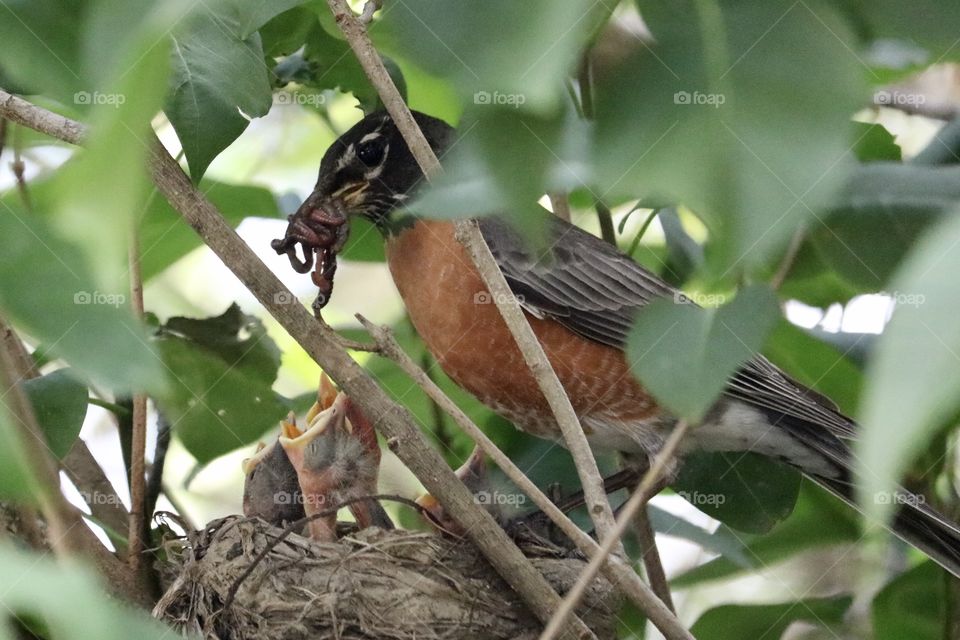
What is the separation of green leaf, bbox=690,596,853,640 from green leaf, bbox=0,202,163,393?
153 cm

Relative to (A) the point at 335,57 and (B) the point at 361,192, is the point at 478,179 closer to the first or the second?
(A) the point at 335,57

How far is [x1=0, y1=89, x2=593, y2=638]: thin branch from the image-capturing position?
1.43 meters

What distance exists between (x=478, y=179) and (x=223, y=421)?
4.91 feet

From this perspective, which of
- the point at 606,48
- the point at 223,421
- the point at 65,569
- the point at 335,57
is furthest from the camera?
the point at 223,421

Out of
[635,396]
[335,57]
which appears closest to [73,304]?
[335,57]

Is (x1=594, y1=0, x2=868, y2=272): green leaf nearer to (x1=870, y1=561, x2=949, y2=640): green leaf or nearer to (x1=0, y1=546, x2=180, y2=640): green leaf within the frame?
(x1=0, y1=546, x2=180, y2=640): green leaf

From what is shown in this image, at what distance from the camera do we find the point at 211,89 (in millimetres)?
1335

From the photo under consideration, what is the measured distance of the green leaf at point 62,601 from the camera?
538 millimetres

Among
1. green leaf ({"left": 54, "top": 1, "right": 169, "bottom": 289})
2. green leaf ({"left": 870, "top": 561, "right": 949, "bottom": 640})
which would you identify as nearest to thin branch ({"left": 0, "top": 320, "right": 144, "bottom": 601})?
green leaf ({"left": 54, "top": 1, "right": 169, "bottom": 289})

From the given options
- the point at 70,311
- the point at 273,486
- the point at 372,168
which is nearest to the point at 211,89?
the point at 70,311

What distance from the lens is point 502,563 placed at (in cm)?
162

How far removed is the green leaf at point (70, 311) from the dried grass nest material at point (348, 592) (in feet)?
3.63

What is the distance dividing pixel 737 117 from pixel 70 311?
47 cm

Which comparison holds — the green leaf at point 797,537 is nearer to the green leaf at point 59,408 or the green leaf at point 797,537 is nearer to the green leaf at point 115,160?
the green leaf at point 59,408
